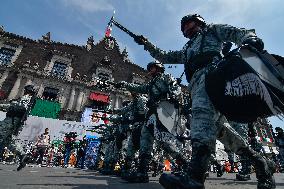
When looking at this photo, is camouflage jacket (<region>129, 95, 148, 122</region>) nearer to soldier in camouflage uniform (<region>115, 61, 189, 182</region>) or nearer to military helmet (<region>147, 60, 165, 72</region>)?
soldier in camouflage uniform (<region>115, 61, 189, 182</region>)

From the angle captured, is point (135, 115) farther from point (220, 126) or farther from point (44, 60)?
point (44, 60)

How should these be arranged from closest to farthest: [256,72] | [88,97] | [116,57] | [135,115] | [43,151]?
[256,72], [135,115], [43,151], [88,97], [116,57]

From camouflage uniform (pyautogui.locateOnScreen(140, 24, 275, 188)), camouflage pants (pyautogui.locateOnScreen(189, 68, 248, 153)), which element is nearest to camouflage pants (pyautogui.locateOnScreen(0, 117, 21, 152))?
camouflage uniform (pyautogui.locateOnScreen(140, 24, 275, 188))

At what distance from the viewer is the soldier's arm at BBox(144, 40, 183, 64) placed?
14.0 feet

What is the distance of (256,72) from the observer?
2.21m

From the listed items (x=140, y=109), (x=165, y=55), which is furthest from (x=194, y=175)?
(x=140, y=109)

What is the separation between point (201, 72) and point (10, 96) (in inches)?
1095

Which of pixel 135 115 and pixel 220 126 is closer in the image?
pixel 220 126

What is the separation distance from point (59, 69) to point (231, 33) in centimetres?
3085

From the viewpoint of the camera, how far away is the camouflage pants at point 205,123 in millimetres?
2623

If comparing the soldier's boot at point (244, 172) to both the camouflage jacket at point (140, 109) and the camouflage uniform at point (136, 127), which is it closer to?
the camouflage uniform at point (136, 127)

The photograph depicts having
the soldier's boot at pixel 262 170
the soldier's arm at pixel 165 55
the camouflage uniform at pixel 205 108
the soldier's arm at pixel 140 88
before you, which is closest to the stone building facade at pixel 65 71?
the soldier's arm at pixel 140 88

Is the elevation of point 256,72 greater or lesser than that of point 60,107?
lesser

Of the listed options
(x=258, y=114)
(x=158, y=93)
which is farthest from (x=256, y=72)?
(x=158, y=93)
